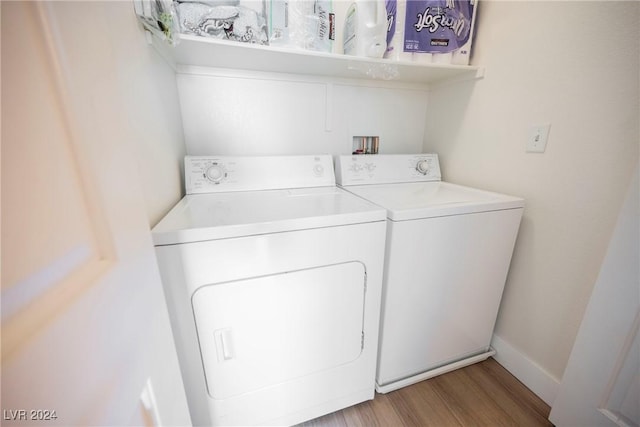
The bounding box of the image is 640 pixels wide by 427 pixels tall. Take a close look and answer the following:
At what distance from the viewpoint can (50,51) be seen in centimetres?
32

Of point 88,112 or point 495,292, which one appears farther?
point 495,292

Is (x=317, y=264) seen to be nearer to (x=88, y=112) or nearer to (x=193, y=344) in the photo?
(x=193, y=344)

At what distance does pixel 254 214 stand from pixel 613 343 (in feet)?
4.75

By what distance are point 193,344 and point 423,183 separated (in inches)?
62.9

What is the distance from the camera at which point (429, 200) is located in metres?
1.23

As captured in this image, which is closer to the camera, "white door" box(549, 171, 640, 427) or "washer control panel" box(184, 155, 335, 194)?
"white door" box(549, 171, 640, 427)

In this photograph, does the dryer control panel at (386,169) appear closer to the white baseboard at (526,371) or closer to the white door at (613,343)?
the white door at (613,343)

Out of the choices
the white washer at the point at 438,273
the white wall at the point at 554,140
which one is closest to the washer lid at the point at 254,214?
the white washer at the point at 438,273

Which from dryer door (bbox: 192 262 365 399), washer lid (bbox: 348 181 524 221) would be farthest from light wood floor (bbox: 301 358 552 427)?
washer lid (bbox: 348 181 524 221)

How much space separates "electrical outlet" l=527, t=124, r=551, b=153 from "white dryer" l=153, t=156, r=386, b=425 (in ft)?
2.97

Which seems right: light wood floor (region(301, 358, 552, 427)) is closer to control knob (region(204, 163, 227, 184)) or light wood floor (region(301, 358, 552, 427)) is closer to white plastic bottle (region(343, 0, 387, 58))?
control knob (region(204, 163, 227, 184))

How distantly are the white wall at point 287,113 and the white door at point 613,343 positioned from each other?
1331mm

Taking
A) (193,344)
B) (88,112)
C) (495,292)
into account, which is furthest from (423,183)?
(88,112)

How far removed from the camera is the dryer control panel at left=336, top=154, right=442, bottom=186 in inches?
61.6
